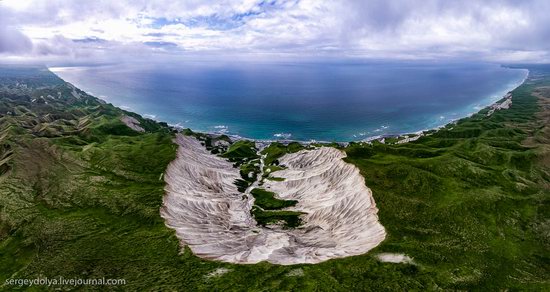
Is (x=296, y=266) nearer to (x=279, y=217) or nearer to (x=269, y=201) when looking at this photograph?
(x=279, y=217)

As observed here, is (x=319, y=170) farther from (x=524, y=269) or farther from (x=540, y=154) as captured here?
(x=540, y=154)

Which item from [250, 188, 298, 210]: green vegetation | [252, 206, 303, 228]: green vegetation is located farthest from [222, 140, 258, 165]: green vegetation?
[252, 206, 303, 228]: green vegetation

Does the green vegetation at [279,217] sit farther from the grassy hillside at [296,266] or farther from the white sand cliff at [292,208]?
the grassy hillside at [296,266]

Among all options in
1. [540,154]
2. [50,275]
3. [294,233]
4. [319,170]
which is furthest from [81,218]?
[540,154]

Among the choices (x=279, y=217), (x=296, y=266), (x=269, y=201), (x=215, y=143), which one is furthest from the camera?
(x=215, y=143)

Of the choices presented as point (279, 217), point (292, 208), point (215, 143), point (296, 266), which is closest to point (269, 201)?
point (292, 208)

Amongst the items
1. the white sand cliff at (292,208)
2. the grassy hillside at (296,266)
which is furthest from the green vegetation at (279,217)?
the grassy hillside at (296,266)

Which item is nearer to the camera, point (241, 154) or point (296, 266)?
point (296, 266)
